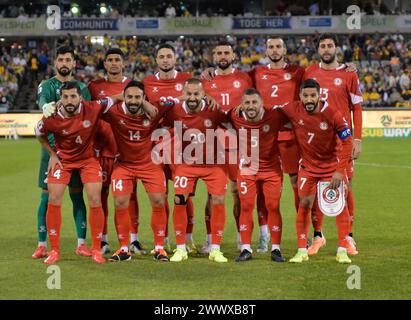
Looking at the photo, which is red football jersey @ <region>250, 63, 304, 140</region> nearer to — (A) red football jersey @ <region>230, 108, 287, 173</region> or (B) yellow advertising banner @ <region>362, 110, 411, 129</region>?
(A) red football jersey @ <region>230, 108, 287, 173</region>

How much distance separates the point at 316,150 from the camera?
329 inches

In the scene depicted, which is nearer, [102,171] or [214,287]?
[214,287]

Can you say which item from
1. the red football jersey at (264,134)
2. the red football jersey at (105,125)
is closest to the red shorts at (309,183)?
the red football jersey at (264,134)

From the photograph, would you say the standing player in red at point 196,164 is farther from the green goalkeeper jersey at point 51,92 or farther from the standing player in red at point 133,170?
the green goalkeeper jersey at point 51,92

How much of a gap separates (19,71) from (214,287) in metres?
32.4

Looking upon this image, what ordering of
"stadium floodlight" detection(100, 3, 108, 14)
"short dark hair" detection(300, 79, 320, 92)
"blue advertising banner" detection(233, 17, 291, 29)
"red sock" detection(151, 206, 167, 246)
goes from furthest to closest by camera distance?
"stadium floodlight" detection(100, 3, 108, 14), "blue advertising banner" detection(233, 17, 291, 29), "red sock" detection(151, 206, 167, 246), "short dark hair" detection(300, 79, 320, 92)

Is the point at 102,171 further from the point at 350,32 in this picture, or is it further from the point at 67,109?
the point at 350,32

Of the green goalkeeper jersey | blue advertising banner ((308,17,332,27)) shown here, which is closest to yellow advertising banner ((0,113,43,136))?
blue advertising banner ((308,17,332,27))

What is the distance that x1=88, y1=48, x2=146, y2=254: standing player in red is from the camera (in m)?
8.83

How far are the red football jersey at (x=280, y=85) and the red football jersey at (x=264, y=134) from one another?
510 millimetres

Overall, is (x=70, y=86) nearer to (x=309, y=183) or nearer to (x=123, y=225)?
(x=123, y=225)

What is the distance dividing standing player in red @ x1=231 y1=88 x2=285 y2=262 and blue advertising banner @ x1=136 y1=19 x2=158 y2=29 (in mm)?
32462
